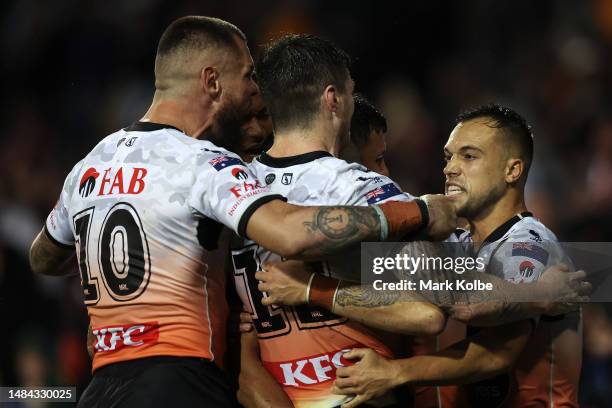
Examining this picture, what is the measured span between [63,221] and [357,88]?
6.86 metres

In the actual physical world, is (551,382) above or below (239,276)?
below

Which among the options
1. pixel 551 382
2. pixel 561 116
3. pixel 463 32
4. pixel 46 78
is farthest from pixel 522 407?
pixel 46 78

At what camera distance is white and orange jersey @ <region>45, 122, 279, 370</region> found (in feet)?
13.8

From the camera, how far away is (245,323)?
15.0 feet

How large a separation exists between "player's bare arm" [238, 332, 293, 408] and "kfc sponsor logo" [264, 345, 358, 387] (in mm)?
49

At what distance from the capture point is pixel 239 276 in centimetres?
446

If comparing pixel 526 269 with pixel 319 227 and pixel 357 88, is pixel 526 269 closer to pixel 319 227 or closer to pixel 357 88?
pixel 319 227

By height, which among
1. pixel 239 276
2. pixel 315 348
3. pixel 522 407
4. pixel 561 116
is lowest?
pixel 522 407

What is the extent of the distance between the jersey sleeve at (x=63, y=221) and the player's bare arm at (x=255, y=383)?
1009 millimetres

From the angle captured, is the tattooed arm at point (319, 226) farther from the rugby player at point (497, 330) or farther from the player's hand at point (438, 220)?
the rugby player at point (497, 330)

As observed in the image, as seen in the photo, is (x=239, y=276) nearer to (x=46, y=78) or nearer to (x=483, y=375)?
(x=483, y=375)

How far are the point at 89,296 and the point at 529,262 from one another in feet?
6.50

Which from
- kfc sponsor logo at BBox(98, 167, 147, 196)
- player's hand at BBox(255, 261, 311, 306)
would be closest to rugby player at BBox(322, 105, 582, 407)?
player's hand at BBox(255, 261, 311, 306)

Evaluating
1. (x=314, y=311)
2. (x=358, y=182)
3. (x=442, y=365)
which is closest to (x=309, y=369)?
(x=314, y=311)
